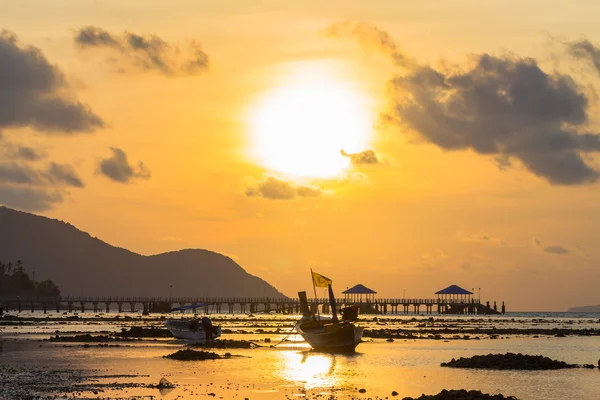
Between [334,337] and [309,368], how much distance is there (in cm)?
1512

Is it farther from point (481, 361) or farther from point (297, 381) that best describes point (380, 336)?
point (297, 381)

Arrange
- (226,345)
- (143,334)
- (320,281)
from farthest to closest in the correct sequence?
(143,334)
(226,345)
(320,281)

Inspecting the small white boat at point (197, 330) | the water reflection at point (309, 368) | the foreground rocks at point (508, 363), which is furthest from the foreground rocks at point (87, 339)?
the foreground rocks at point (508, 363)

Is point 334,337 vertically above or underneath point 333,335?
underneath

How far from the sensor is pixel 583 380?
178 ft

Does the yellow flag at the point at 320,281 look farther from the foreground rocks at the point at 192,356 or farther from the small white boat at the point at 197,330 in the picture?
the small white boat at the point at 197,330

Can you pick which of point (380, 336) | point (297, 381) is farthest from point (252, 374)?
point (380, 336)

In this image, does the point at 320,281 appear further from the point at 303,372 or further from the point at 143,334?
the point at 143,334

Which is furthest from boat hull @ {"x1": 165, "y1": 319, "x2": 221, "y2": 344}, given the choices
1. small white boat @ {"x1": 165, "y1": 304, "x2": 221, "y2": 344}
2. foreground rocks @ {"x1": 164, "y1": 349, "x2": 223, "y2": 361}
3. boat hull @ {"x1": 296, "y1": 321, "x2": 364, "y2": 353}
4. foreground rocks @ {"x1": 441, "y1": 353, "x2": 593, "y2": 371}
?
foreground rocks @ {"x1": 441, "y1": 353, "x2": 593, "y2": 371}

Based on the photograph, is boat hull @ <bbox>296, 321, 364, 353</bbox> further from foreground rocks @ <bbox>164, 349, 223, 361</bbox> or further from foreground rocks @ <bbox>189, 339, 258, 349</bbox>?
foreground rocks @ <bbox>164, 349, 223, 361</bbox>

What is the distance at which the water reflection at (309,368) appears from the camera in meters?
50.7

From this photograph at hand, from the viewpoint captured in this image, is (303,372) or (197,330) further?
(197,330)

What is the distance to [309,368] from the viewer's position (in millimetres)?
59656

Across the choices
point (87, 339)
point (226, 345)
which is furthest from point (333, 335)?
point (87, 339)
